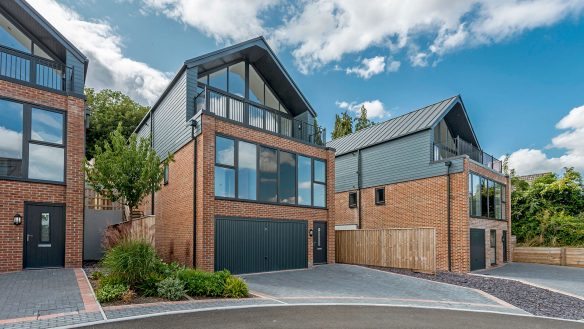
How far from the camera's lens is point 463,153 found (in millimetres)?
18250

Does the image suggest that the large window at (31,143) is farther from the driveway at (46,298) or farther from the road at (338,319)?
the road at (338,319)

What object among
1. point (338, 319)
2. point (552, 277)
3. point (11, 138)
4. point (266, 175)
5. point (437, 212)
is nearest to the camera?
point (338, 319)

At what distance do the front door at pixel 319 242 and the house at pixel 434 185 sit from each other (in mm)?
4445

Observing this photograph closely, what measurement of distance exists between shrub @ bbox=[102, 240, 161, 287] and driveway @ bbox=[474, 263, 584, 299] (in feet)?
37.4

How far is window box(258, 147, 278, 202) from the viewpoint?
43.8 feet

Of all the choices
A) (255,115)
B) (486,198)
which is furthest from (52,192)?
(486,198)

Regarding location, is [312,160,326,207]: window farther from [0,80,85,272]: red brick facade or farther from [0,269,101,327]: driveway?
[0,269,101,327]: driveway

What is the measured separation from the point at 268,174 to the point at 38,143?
23.4ft

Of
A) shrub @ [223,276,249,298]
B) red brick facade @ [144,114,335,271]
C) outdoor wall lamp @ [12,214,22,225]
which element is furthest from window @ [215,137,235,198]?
outdoor wall lamp @ [12,214,22,225]

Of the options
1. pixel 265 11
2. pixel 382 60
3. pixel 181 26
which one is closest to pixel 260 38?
pixel 265 11

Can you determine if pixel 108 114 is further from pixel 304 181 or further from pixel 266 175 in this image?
pixel 304 181

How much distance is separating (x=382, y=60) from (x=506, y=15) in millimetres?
8722

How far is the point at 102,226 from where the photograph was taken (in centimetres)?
1542

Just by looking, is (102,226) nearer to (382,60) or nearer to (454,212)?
(454,212)
